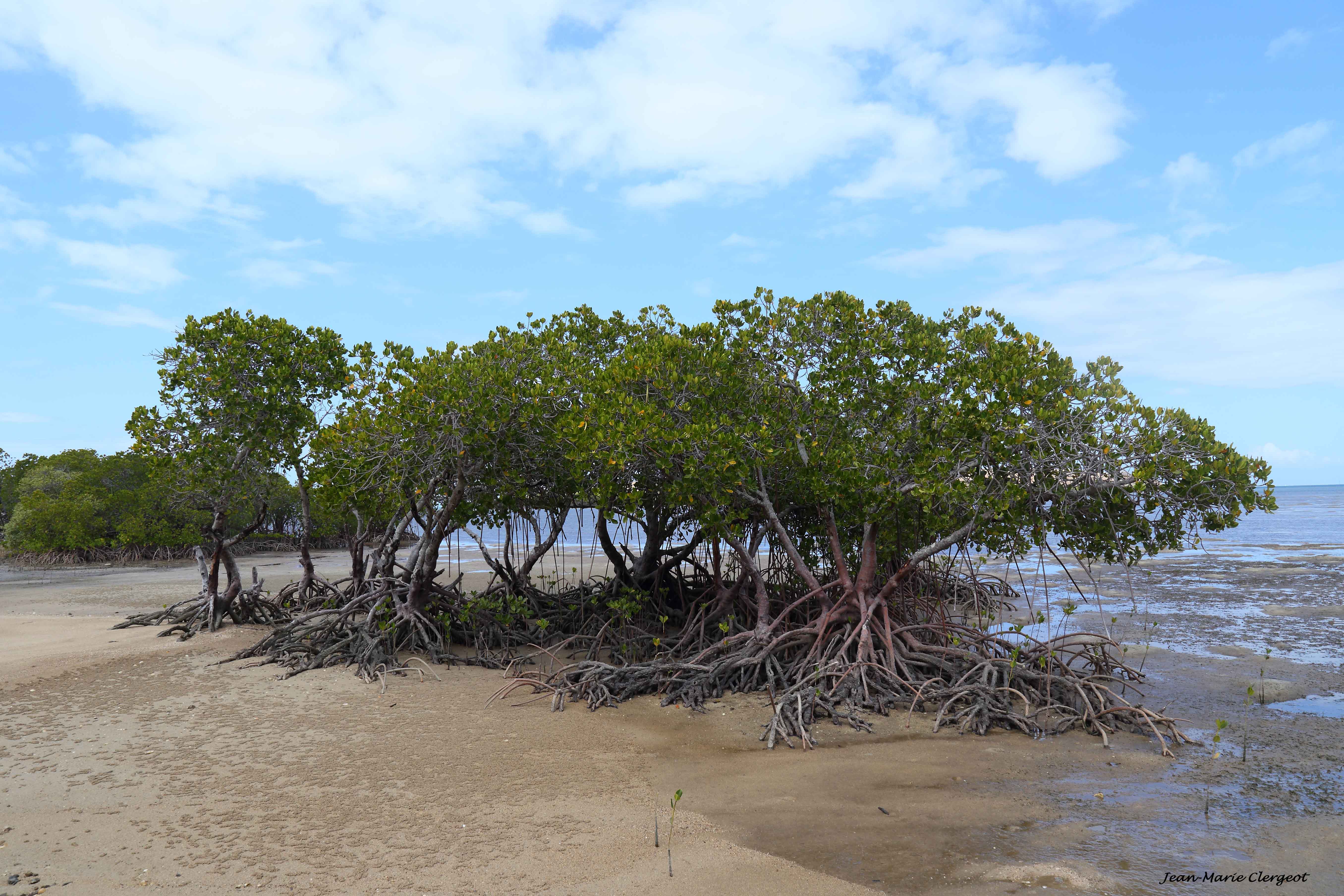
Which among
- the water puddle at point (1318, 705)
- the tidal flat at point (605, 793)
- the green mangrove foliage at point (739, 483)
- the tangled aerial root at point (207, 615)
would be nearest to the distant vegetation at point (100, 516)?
the tangled aerial root at point (207, 615)

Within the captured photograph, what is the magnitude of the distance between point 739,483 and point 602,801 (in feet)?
12.8

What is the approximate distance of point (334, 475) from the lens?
11.9m

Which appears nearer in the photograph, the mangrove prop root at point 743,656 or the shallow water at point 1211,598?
the mangrove prop root at point 743,656

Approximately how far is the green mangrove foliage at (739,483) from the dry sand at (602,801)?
720 millimetres

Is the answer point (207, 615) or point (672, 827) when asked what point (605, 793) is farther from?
point (207, 615)

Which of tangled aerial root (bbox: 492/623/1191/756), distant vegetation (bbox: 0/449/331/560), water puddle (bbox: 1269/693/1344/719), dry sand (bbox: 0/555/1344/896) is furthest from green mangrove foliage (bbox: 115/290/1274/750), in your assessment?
distant vegetation (bbox: 0/449/331/560)

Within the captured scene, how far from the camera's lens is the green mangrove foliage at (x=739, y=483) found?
27.3 ft

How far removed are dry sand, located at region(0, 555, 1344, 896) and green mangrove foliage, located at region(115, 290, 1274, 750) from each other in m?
0.72

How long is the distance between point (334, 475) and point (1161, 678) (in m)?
11.5

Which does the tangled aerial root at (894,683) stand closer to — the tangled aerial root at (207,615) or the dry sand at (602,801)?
the dry sand at (602,801)

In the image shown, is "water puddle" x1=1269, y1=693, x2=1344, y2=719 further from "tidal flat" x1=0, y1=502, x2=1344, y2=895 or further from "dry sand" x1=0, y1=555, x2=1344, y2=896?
"dry sand" x1=0, y1=555, x2=1344, y2=896

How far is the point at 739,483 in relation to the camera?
30.5 feet

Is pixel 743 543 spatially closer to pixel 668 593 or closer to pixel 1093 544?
pixel 668 593

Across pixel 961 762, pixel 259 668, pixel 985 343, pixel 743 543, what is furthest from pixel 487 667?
pixel 985 343
